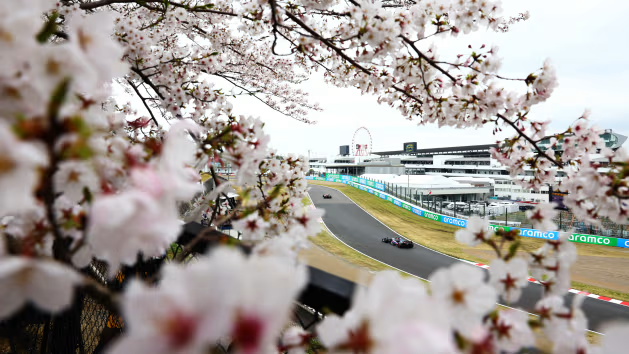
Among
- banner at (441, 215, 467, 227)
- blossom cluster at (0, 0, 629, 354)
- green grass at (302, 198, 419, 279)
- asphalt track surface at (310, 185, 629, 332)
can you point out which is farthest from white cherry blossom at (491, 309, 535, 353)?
banner at (441, 215, 467, 227)

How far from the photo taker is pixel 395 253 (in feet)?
49.6

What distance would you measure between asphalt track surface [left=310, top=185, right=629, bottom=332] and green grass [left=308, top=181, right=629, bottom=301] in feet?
2.57

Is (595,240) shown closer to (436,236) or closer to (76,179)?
(436,236)

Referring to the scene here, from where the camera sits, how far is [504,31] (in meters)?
4.04

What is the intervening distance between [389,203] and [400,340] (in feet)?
83.5

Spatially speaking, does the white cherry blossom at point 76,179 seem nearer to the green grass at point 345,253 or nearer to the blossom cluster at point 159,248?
the blossom cluster at point 159,248

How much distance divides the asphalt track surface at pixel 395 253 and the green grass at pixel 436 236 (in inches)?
30.9

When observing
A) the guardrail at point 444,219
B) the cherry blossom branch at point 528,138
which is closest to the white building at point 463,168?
the guardrail at point 444,219

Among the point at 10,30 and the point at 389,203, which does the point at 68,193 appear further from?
the point at 389,203

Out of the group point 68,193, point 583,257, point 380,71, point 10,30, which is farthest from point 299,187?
point 583,257

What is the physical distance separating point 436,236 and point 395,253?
14.2 feet

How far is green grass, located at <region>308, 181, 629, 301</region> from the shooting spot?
45.2 ft

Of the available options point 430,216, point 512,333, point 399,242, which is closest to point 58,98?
point 512,333

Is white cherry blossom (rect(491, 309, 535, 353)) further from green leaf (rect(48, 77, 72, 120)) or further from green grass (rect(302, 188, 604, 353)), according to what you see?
green grass (rect(302, 188, 604, 353))
